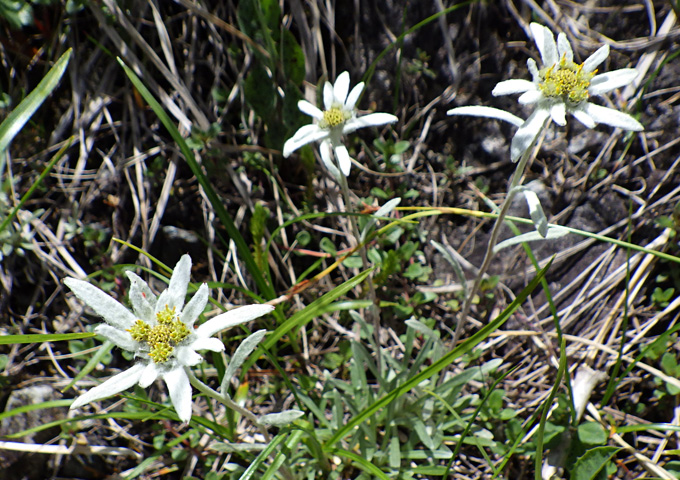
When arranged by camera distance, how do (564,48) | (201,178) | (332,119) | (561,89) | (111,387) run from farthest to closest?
(332,119) → (201,178) → (564,48) → (561,89) → (111,387)

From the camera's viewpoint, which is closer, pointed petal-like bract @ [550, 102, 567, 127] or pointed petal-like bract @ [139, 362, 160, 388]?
pointed petal-like bract @ [139, 362, 160, 388]

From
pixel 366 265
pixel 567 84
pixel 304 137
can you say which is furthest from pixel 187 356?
pixel 567 84

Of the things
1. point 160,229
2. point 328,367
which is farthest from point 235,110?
point 328,367

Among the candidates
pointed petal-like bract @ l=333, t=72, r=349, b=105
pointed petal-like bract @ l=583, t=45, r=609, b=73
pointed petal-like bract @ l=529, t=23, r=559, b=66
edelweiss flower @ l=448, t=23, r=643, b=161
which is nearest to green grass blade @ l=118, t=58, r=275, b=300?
pointed petal-like bract @ l=333, t=72, r=349, b=105

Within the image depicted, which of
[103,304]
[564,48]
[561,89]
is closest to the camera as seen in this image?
[103,304]

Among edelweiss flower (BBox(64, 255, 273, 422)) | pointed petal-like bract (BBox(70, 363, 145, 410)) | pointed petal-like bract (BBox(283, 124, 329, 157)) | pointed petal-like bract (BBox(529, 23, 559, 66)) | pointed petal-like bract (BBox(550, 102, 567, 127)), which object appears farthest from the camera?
pointed petal-like bract (BBox(283, 124, 329, 157))

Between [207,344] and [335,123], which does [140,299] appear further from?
[335,123]

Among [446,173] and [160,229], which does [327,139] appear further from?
[160,229]

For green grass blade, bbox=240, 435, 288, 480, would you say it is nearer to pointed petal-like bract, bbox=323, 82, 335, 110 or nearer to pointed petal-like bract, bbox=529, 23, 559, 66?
pointed petal-like bract, bbox=323, 82, 335, 110
